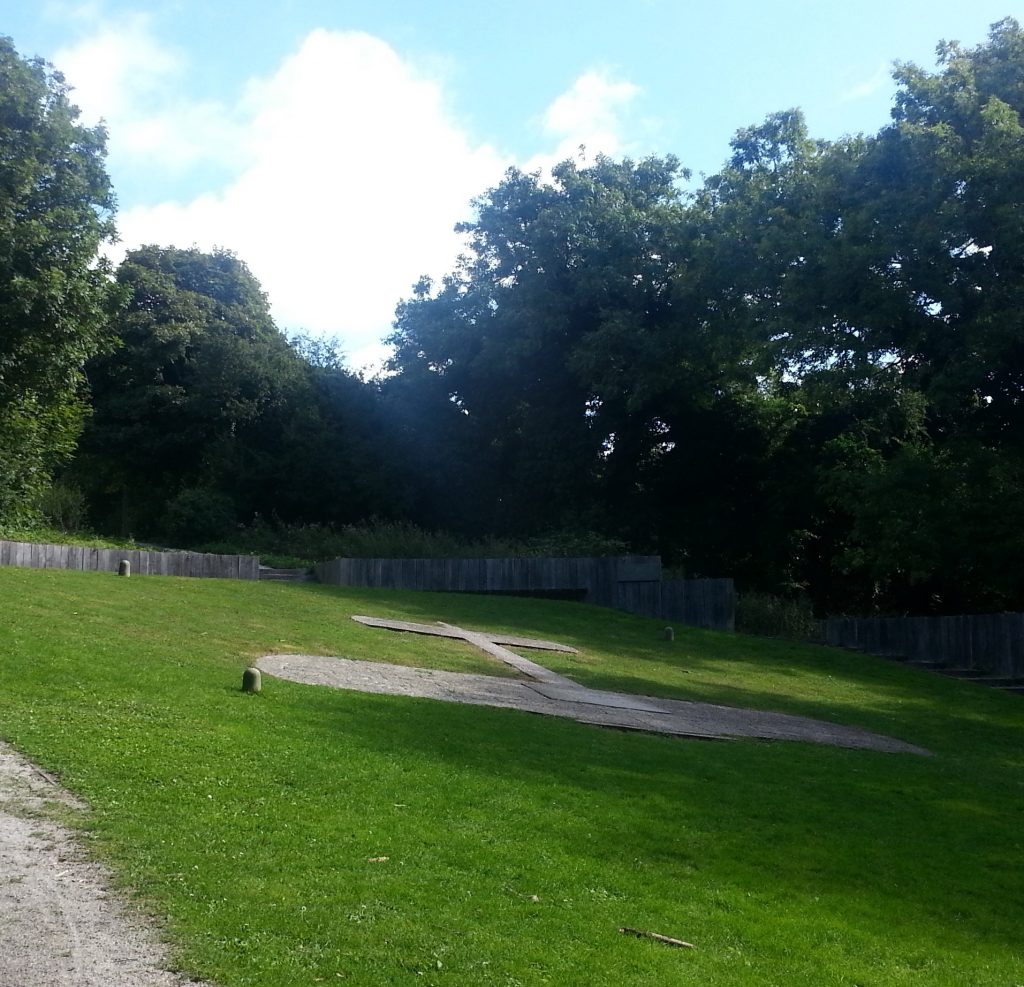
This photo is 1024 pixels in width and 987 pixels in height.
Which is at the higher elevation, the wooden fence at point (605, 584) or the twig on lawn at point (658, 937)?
the wooden fence at point (605, 584)

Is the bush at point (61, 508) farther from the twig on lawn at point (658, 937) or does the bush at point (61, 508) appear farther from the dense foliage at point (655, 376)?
the twig on lawn at point (658, 937)

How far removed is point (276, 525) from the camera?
131 feet

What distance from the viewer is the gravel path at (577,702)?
46.0ft

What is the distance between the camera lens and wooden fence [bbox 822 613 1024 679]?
26.7 metres

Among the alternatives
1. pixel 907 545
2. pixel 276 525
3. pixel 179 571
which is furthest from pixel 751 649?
pixel 276 525

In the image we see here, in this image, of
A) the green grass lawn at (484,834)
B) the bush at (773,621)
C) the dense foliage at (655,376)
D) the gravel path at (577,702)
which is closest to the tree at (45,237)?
the dense foliage at (655,376)

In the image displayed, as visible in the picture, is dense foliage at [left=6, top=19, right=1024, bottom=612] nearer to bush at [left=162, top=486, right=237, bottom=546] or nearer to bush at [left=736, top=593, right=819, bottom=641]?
bush at [left=162, top=486, right=237, bottom=546]

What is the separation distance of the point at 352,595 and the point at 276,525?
1644 cm

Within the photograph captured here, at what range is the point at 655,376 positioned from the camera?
36906 mm

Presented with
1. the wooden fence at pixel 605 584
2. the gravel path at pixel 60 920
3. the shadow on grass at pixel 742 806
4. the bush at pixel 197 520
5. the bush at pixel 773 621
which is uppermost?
the bush at pixel 197 520

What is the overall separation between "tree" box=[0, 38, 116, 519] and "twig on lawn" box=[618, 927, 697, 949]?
73.8 feet

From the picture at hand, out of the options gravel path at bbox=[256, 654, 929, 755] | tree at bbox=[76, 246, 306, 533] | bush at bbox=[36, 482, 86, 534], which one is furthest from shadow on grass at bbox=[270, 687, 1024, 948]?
tree at bbox=[76, 246, 306, 533]

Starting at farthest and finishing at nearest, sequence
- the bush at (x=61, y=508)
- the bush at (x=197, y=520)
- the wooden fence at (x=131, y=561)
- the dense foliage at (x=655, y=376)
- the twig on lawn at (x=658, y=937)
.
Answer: the bush at (x=197, y=520), the bush at (x=61, y=508), the dense foliage at (x=655, y=376), the wooden fence at (x=131, y=561), the twig on lawn at (x=658, y=937)

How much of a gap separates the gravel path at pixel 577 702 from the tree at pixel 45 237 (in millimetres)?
14021
